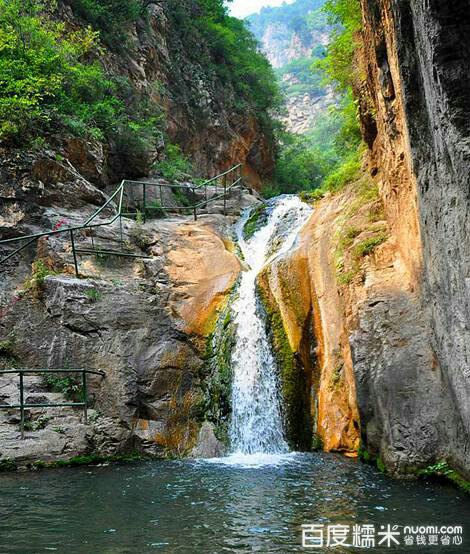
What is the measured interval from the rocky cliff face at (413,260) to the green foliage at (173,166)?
1074 cm

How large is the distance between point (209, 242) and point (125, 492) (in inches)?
342

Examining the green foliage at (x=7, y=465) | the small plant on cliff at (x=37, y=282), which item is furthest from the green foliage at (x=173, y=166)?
the green foliage at (x=7, y=465)

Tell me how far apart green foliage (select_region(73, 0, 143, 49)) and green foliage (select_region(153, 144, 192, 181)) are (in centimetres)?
510

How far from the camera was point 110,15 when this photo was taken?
23062mm

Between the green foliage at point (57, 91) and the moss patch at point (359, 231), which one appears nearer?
the moss patch at point (359, 231)

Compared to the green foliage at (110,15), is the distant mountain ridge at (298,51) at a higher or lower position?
higher

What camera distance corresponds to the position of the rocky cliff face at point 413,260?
6.04 meters

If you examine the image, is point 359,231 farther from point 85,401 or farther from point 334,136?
point 334,136

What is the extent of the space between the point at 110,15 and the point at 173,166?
7.61 metres

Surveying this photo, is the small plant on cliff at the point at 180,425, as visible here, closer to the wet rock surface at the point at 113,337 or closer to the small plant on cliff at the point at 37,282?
the wet rock surface at the point at 113,337

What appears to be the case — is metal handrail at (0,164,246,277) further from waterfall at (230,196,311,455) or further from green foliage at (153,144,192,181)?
waterfall at (230,196,311,455)

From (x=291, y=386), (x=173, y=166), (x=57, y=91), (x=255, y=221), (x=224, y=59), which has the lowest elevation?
(x=291, y=386)

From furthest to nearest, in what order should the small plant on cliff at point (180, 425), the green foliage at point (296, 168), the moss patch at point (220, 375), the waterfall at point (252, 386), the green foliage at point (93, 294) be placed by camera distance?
the green foliage at point (296, 168)
the green foliage at point (93, 294)
the moss patch at point (220, 375)
the small plant on cliff at point (180, 425)
the waterfall at point (252, 386)

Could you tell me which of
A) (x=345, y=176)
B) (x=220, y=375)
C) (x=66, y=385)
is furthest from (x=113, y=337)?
(x=345, y=176)
